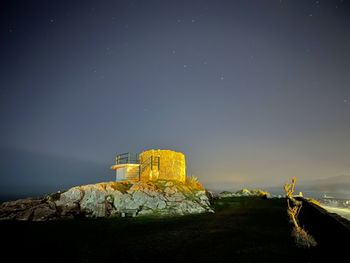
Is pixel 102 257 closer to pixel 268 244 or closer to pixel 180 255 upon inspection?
pixel 180 255

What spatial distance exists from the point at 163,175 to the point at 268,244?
1998 centimetres

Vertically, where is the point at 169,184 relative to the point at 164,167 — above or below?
below

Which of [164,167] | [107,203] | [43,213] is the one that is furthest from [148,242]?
[164,167]

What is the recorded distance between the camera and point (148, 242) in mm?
11086

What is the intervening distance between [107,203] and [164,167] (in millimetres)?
10556

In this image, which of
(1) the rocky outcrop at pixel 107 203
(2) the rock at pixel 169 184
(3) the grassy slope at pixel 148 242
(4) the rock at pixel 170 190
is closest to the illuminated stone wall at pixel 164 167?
(2) the rock at pixel 169 184

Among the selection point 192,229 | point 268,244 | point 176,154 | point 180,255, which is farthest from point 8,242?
point 176,154

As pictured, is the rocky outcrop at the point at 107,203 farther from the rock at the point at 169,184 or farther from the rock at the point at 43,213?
the rock at the point at 169,184

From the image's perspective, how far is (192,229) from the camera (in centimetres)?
1420

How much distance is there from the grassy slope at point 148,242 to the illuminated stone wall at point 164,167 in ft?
43.4

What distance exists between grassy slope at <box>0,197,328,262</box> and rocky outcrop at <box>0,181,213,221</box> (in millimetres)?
2572

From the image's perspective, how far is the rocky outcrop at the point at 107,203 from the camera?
18.6m

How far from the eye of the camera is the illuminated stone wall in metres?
29.3

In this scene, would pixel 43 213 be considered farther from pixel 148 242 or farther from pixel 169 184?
pixel 169 184
